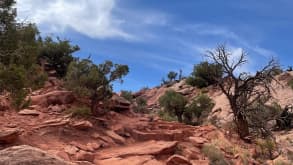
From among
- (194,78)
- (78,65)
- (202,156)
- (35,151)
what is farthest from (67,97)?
(194,78)

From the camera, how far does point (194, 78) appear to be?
34.4m

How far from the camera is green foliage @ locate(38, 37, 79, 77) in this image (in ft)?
83.1

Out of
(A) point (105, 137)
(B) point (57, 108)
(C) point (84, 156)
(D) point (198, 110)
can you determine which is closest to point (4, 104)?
(B) point (57, 108)

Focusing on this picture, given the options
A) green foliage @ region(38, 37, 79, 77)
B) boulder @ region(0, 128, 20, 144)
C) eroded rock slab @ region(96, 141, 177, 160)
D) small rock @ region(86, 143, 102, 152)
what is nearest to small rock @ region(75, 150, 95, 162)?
eroded rock slab @ region(96, 141, 177, 160)

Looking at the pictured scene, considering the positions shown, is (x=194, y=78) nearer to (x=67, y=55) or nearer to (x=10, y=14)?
(x=67, y=55)

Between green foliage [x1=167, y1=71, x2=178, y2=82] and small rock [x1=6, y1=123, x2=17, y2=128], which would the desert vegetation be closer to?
small rock [x1=6, y1=123, x2=17, y2=128]

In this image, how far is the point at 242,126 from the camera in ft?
68.7

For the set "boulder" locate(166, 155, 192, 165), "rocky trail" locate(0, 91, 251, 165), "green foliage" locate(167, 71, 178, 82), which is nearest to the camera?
"rocky trail" locate(0, 91, 251, 165)

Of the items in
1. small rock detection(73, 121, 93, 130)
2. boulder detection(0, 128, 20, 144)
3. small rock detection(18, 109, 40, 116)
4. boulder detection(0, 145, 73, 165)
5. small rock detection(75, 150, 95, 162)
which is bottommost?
small rock detection(75, 150, 95, 162)

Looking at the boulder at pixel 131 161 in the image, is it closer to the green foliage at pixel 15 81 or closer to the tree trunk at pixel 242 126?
the green foliage at pixel 15 81

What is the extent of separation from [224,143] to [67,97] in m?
7.47

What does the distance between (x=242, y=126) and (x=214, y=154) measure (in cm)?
532

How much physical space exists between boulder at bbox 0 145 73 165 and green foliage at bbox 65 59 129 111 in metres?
12.6

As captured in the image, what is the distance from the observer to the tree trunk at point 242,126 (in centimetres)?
2089
